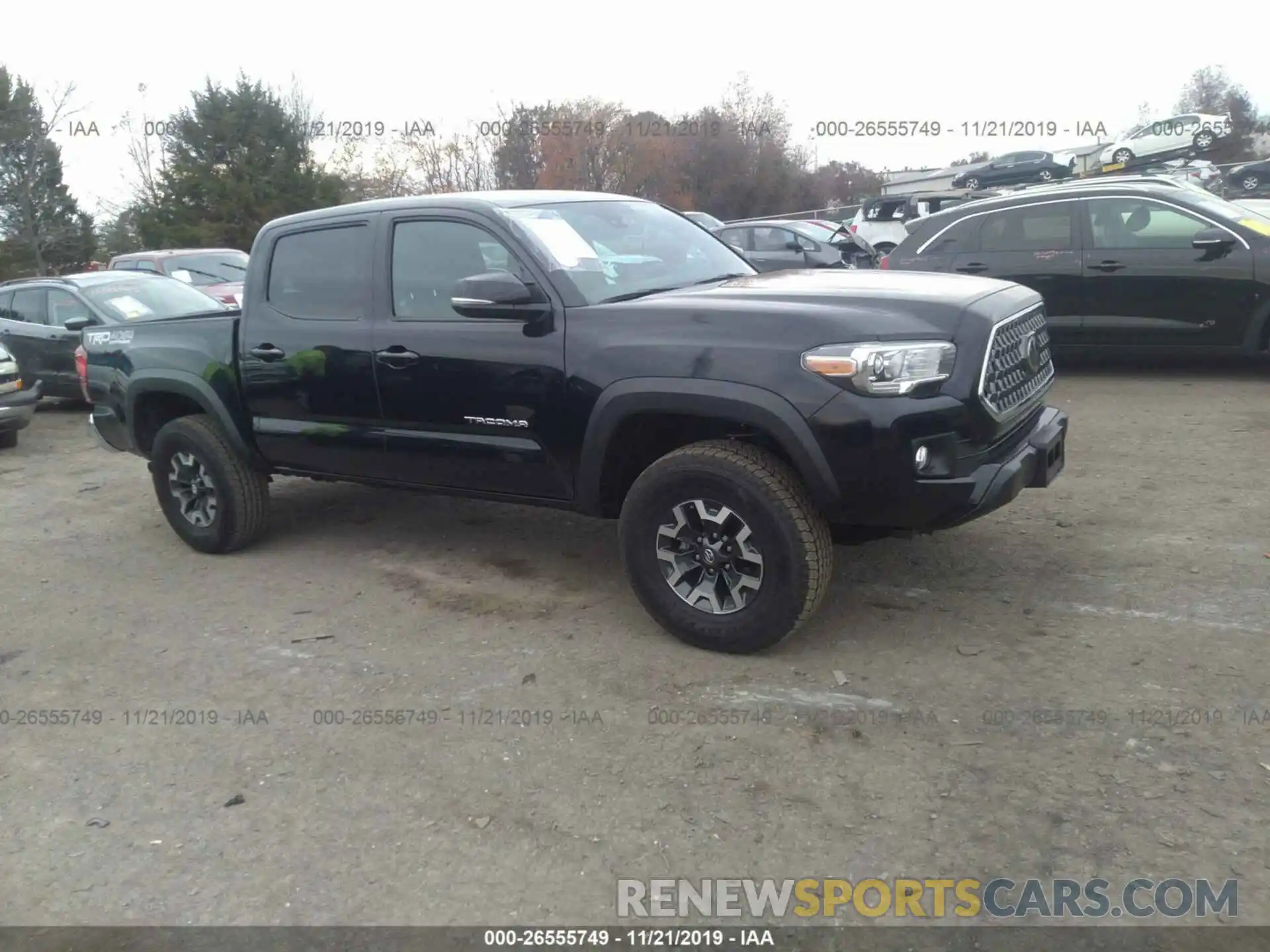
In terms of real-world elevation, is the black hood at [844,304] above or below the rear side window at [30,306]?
below

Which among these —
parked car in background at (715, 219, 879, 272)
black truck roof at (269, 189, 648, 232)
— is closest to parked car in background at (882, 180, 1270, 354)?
black truck roof at (269, 189, 648, 232)

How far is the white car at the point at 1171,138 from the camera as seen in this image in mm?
32938

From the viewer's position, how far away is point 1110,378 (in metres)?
9.40

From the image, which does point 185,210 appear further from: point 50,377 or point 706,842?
point 706,842

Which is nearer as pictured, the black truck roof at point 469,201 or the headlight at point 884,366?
the headlight at point 884,366

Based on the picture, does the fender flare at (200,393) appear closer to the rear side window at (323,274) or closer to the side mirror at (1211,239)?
the rear side window at (323,274)

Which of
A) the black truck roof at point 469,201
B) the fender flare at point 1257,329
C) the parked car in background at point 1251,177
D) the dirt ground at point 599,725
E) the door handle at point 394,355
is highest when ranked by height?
the parked car in background at point 1251,177

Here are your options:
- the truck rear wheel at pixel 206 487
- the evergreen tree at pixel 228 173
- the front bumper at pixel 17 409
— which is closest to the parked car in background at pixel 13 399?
the front bumper at pixel 17 409

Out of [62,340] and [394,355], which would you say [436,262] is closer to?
[394,355]

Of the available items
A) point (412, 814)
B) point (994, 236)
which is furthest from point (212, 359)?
point (994, 236)

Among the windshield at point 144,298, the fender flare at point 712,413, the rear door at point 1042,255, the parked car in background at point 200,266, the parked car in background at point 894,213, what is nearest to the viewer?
the fender flare at point 712,413

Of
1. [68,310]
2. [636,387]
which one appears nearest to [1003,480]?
[636,387]

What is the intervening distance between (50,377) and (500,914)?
10.9 meters

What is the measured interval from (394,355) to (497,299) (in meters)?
0.85
